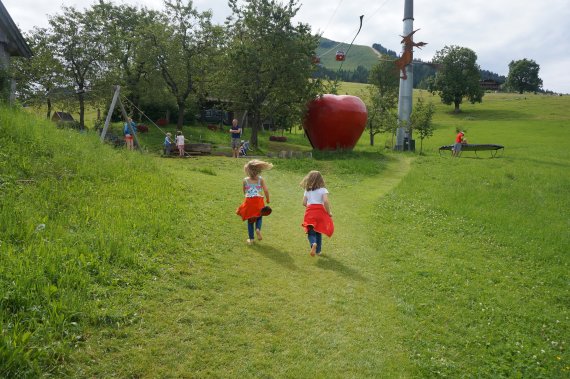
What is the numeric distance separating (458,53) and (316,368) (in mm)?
74785

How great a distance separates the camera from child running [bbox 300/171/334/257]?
7.01 m

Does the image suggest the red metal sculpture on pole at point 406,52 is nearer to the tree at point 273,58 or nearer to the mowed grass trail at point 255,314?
the tree at point 273,58

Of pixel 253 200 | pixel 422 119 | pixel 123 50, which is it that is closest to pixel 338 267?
pixel 253 200

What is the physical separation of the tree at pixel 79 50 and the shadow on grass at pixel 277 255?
71.1 feet

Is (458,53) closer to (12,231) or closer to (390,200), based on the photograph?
(390,200)

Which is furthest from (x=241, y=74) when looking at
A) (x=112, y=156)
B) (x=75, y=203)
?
(x=75, y=203)

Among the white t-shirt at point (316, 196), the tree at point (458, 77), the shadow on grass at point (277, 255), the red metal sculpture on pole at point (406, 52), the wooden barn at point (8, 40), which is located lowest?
the shadow on grass at point (277, 255)

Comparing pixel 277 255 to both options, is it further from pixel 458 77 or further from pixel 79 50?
pixel 458 77

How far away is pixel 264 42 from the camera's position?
22.2m

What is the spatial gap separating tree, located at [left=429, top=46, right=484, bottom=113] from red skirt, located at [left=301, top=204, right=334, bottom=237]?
67506 millimetres

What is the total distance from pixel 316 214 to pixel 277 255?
98 centimetres

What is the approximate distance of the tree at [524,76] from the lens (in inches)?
3937

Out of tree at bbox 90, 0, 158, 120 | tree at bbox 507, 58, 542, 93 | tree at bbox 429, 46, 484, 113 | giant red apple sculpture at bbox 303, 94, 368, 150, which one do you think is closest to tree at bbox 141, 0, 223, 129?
tree at bbox 90, 0, 158, 120

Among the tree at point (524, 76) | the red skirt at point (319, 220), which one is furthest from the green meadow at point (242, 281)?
the tree at point (524, 76)
